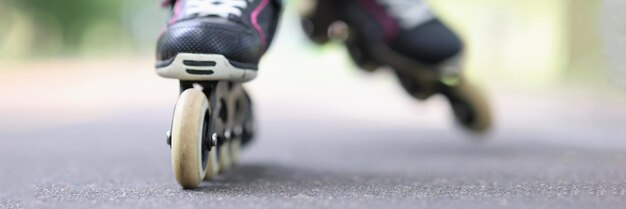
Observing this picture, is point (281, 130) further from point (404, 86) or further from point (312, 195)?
point (312, 195)

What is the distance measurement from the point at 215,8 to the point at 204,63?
0.10 m

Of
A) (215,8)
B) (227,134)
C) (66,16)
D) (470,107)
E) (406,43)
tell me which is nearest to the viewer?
Result: (215,8)

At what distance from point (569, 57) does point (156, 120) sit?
4.15 metres

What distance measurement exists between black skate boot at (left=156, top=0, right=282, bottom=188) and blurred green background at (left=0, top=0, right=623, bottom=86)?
1.59 feet

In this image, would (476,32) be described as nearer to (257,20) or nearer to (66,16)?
(66,16)

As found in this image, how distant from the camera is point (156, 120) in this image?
2957 millimetres

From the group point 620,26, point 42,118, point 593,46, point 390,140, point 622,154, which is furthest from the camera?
point 593,46

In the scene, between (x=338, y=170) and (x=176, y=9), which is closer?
(x=176, y=9)

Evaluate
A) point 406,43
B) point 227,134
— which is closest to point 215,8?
point 227,134

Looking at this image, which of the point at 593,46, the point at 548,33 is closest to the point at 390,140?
the point at 593,46

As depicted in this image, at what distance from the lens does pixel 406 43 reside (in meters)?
1.57

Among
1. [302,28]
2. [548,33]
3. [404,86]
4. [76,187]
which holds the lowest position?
[76,187]

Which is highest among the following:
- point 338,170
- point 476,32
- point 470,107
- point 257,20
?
point 476,32

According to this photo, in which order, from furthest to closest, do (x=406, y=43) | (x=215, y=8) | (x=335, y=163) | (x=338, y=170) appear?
(x=406, y=43) < (x=335, y=163) < (x=338, y=170) < (x=215, y=8)
